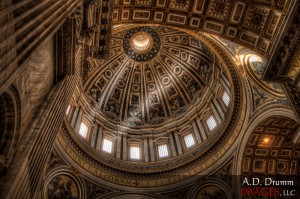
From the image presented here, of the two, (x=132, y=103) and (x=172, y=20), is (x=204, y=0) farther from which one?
(x=132, y=103)

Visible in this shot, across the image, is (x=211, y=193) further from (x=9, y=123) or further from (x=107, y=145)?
(x=9, y=123)

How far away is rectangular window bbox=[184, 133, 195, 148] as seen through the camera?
2169cm

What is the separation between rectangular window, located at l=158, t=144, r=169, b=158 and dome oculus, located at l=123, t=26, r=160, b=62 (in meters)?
9.93

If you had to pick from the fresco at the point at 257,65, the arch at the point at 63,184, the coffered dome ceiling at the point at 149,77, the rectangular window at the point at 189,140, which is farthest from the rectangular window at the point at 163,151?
the fresco at the point at 257,65

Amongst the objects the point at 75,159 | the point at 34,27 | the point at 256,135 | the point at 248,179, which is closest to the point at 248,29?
the point at 256,135

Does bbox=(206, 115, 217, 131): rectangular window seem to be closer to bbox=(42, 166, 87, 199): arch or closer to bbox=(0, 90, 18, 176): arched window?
bbox=(42, 166, 87, 199): arch

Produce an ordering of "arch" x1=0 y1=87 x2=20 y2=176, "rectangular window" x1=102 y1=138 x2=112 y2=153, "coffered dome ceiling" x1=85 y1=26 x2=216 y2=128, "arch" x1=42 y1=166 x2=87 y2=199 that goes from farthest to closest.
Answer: "coffered dome ceiling" x1=85 y1=26 x2=216 y2=128
"rectangular window" x1=102 y1=138 x2=112 y2=153
"arch" x1=42 y1=166 x2=87 y2=199
"arch" x1=0 y1=87 x2=20 y2=176

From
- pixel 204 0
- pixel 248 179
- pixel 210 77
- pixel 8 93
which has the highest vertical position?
pixel 210 77

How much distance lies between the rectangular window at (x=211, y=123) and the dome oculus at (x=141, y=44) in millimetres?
10024

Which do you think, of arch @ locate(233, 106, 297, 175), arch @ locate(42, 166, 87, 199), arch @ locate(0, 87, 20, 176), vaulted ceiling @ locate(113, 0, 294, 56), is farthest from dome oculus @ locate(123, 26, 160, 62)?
arch @ locate(0, 87, 20, 176)

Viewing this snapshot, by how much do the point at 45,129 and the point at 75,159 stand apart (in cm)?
869

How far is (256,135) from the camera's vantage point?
639 inches

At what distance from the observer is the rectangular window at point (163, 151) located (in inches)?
867

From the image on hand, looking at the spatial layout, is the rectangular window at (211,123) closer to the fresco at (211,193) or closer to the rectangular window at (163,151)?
the rectangular window at (163,151)
